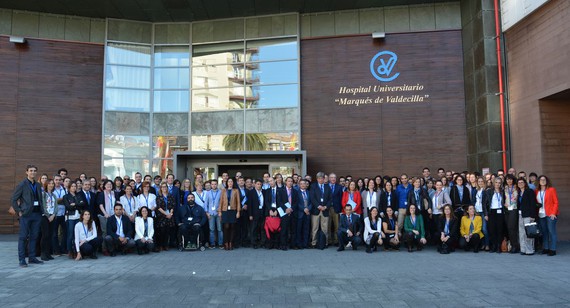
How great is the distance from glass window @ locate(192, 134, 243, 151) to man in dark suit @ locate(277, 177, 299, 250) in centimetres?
450

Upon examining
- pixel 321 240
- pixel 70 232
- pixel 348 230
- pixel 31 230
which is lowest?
pixel 321 240

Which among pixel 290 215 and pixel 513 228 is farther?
pixel 290 215

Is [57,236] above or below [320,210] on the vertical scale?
below

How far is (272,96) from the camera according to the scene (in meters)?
14.8

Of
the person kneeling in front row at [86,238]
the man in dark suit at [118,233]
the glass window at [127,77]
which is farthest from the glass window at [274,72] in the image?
the person kneeling in front row at [86,238]

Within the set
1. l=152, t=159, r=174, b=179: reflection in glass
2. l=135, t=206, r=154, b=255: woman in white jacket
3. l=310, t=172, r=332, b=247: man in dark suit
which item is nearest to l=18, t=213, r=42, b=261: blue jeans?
l=135, t=206, r=154, b=255: woman in white jacket

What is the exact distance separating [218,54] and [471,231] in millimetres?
10264

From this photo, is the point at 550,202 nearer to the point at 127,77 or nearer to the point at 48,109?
the point at 127,77

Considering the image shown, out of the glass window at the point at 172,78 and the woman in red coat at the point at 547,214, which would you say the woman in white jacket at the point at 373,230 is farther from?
the glass window at the point at 172,78

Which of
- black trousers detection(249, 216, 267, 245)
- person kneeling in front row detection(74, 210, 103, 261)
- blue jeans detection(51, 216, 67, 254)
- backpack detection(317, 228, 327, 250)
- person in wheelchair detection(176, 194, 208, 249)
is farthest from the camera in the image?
black trousers detection(249, 216, 267, 245)

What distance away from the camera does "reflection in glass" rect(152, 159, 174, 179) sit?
1482cm

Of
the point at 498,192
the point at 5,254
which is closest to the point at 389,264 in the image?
the point at 498,192

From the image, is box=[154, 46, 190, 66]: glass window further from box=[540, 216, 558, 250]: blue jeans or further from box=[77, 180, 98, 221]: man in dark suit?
box=[540, 216, 558, 250]: blue jeans

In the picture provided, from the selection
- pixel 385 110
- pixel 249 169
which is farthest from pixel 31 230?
pixel 385 110
